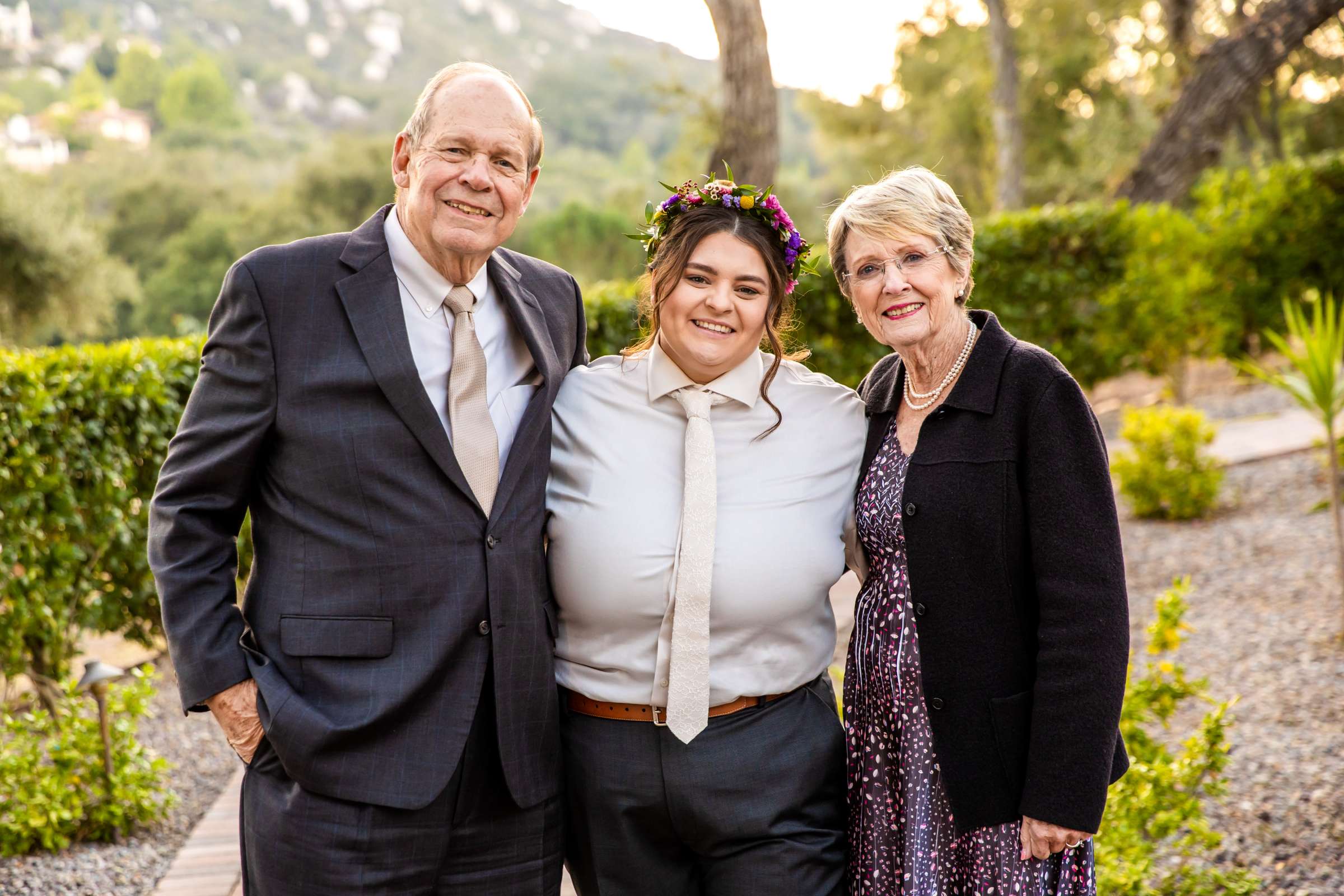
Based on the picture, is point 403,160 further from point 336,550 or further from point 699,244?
point 336,550

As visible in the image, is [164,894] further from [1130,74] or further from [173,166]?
[173,166]

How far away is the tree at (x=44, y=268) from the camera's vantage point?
19.4 m

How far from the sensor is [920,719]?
6.98ft

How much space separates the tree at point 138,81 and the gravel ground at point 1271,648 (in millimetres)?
75579

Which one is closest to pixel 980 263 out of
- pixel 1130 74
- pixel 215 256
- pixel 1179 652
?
pixel 1179 652

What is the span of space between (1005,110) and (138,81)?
226 ft

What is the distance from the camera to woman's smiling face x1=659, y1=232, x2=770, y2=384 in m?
2.23

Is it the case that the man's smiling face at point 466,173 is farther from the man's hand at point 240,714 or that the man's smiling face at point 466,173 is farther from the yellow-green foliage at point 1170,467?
the yellow-green foliage at point 1170,467

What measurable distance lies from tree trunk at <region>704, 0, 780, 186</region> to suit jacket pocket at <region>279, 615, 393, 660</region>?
6659 millimetres

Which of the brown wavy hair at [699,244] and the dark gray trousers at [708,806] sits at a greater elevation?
the brown wavy hair at [699,244]

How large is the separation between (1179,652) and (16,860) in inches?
188

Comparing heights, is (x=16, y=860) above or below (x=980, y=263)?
below

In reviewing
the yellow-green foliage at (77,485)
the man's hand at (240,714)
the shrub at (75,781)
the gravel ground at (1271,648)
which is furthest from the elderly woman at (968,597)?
the yellow-green foliage at (77,485)

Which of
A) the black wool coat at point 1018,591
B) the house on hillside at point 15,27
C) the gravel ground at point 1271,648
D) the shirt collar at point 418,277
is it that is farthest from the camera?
the house on hillside at point 15,27
